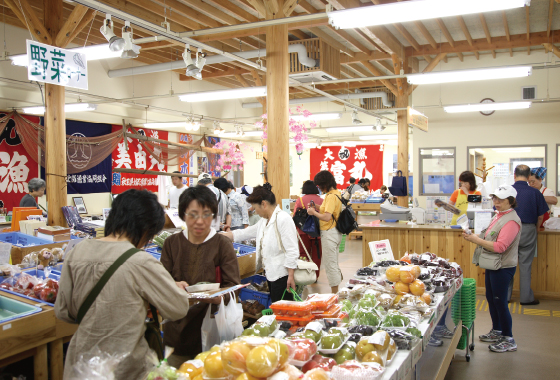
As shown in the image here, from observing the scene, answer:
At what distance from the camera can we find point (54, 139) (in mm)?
6355

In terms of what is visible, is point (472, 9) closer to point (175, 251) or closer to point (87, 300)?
point (175, 251)

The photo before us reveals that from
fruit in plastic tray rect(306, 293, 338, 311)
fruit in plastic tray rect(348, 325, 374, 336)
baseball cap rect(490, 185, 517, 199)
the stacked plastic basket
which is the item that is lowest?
the stacked plastic basket

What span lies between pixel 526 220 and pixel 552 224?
3.10ft

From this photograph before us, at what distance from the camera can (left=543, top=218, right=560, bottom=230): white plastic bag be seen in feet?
20.3

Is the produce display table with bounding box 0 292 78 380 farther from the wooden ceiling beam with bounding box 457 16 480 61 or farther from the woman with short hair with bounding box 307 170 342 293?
the wooden ceiling beam with bounding box 457 16 480 61

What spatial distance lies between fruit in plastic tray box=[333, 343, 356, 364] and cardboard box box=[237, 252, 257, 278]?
2.53 meters

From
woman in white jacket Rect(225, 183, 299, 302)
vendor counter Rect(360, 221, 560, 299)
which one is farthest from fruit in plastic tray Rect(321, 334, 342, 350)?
vendor counter Rect(360, 221, 560, 299)

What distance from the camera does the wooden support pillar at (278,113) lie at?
5691mm

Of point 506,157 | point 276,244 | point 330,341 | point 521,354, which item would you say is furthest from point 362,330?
point 506,157

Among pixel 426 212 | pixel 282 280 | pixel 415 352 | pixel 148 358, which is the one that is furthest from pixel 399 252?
pixel 148 358

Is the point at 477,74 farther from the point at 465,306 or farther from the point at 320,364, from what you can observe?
the point at 320,364

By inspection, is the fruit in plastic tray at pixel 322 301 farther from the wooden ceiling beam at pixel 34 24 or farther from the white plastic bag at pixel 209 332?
the wooden ceiling beam at pixel 34 24

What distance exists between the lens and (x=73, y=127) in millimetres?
10516

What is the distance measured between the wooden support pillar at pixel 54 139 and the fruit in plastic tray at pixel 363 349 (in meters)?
5.68
